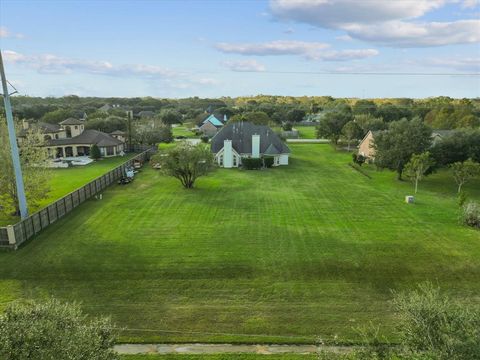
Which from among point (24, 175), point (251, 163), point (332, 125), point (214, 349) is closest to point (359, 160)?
point (251, 163)

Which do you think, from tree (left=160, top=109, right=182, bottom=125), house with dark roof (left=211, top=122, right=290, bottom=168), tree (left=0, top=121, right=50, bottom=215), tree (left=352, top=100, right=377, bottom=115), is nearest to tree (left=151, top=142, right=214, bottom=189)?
tree (left=0, top=121, right=50, bottom=215)

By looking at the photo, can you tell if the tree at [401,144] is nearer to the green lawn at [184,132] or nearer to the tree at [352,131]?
the tree at [352,131]

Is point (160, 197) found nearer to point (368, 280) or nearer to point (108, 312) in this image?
point (108, 312)

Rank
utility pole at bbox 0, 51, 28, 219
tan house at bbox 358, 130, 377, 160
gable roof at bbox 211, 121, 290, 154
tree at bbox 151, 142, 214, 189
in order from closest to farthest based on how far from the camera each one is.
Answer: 1. utility pole at bbox 0, 51, 28, 219
2. tree at bbox 151, 142, 214, 189
3. gable roof at bbox 211, 121, 290, 154
4. tan house at bbox 358, 130, 377, 160

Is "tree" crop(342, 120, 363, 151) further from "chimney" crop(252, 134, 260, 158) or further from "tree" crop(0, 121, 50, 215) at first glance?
"tree" crop(0, 121, 50, 215)

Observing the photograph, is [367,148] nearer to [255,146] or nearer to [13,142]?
[255,146]

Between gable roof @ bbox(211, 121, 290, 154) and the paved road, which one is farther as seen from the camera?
gable roof @ bbox(211, 121, 290, 154)
